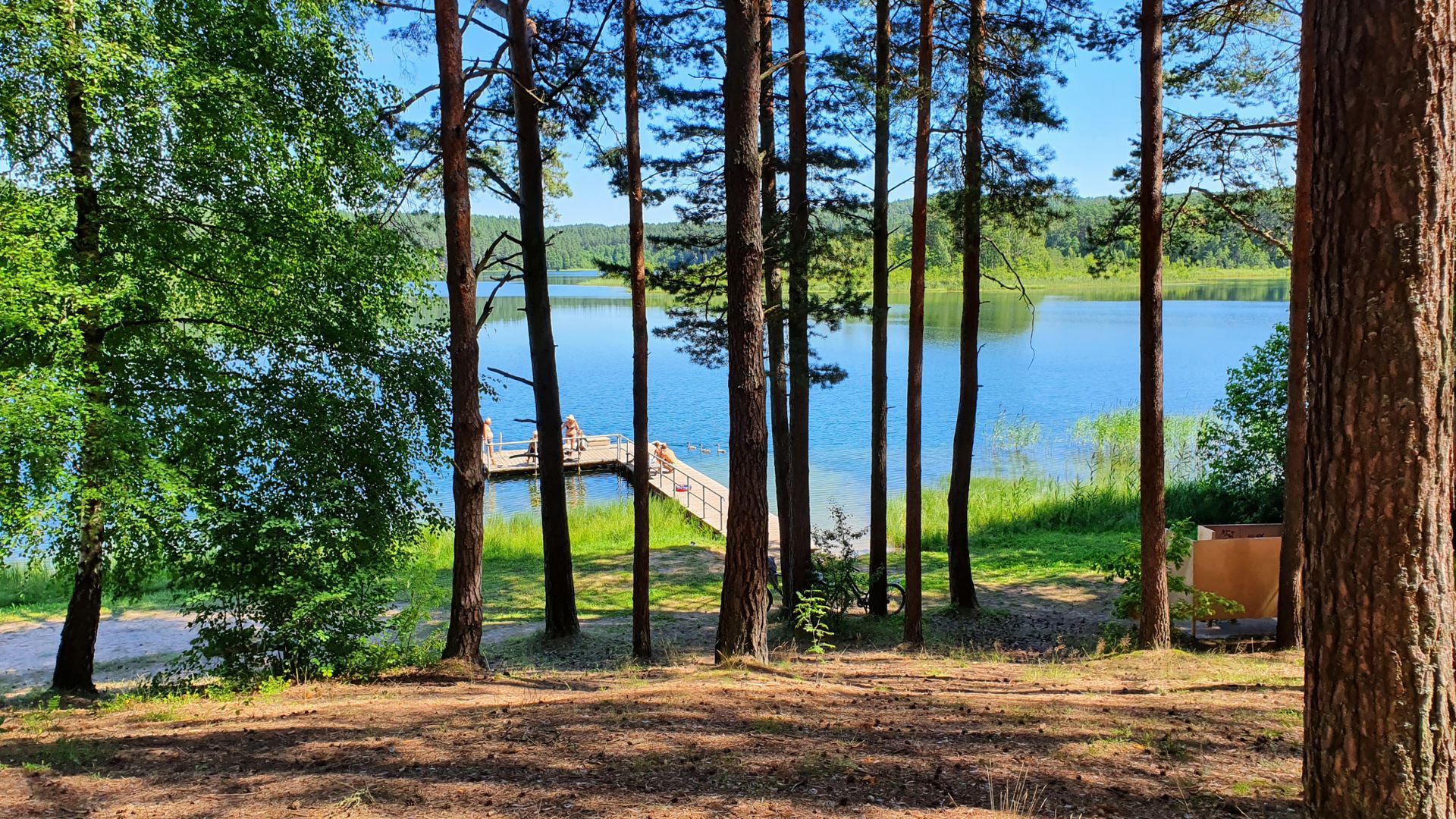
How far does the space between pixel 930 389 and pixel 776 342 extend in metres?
28.8

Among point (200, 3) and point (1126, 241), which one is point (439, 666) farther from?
point (1126, 241)

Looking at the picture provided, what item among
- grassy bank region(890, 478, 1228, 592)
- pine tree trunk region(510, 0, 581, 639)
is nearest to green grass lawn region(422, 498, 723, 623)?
pine tree trunk region(510, 0, 581, 639)

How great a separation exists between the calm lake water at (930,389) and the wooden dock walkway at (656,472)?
519mm

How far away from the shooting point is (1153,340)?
7816 mm

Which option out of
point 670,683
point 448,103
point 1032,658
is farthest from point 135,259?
point 1032,658

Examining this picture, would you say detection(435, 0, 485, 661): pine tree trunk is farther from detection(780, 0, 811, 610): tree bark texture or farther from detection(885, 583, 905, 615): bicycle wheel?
detection(885, 583, 905, 615): bicycle wheel

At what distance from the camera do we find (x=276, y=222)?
7.73m

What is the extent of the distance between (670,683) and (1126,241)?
26.4 feet

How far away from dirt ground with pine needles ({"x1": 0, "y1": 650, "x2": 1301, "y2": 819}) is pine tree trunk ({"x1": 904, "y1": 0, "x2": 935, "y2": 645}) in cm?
258

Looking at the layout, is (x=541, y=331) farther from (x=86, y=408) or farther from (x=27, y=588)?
(x=27, y=588)

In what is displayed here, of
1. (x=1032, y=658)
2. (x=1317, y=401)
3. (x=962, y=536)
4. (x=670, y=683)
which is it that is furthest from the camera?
(x=962, y=536)

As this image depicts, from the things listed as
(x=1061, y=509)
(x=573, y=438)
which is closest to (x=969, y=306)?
(x=1061, y=509)

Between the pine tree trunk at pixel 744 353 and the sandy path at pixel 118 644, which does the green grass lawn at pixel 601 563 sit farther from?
the pine tree trunk at pixel 744 353

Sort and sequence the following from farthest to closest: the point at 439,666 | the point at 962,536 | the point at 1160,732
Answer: the point at 962,536 → the point at 439,666 → the point at 1160,732
